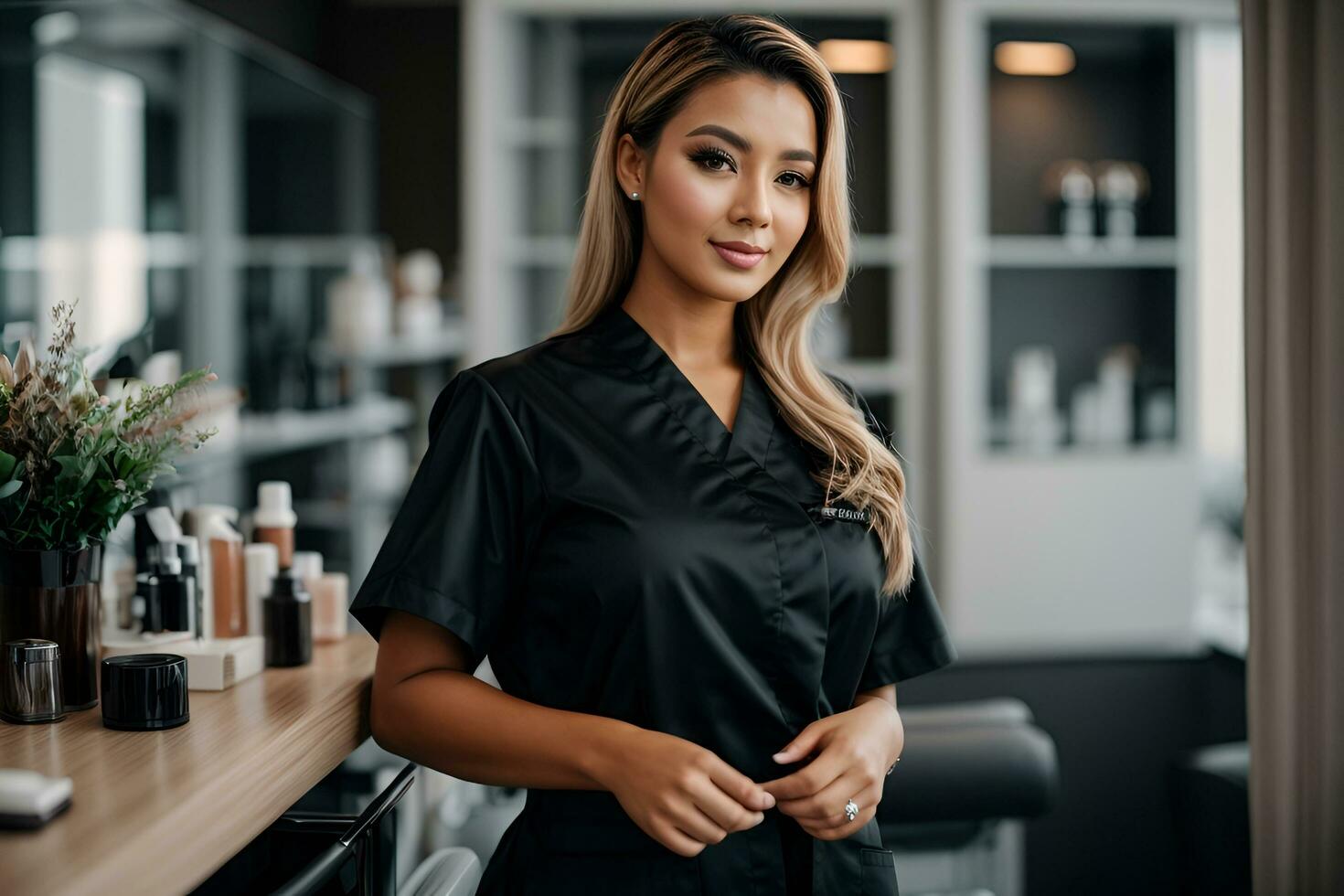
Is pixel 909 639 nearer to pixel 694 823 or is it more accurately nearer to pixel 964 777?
pixel 964 777

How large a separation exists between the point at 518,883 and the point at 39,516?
62 centimetres

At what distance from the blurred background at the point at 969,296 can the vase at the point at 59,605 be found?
1617 mm

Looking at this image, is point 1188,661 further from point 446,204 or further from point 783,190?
point 446,204

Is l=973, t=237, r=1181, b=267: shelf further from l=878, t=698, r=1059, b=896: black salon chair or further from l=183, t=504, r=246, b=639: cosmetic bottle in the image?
l=183, t=504, r=246, b=639: cosmetic bottle

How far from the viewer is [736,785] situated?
1.14 meters

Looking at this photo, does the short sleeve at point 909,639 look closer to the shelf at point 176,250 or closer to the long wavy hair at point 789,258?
the long wavy hair at point 789,258

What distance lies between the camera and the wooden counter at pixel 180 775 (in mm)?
873

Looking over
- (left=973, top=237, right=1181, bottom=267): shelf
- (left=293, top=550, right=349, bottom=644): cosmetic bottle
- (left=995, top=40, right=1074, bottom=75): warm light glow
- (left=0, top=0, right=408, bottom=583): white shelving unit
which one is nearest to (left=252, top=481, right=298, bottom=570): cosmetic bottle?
(left=293, top=550, right=349, bottom=644): cosmetic bottle

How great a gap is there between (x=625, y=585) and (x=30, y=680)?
0.59 metres

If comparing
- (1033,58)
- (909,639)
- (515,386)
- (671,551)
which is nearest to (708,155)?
(515,386)

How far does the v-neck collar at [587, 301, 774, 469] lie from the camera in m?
1.36

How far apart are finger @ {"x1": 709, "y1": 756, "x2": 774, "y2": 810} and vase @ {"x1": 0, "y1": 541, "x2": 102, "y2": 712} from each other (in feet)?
2.15

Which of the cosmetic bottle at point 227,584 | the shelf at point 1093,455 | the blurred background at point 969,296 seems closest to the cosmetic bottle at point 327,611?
the cosmetic bottle at point 227,584

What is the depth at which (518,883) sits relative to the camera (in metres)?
1.30
